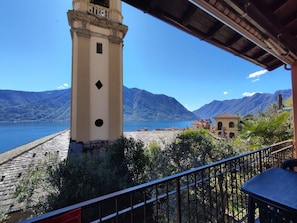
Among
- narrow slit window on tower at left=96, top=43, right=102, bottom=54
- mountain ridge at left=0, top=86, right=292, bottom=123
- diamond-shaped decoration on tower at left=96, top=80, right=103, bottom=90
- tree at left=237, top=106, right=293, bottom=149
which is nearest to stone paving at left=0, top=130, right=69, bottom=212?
diamond-shaped decoration on tower at left=96, top=80, right=103, bottom=90

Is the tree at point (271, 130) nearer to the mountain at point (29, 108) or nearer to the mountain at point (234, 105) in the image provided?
the mountain at point (29, 108)

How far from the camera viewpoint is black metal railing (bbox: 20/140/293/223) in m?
1.24

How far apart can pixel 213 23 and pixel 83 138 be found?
29.3 feet

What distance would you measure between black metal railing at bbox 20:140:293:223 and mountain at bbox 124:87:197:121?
3827cm

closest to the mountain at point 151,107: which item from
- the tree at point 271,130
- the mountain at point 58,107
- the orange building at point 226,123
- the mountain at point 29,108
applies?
the mountain at point 58,107

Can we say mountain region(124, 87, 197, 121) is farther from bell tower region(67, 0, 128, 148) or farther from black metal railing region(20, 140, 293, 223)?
black metal railing region(20, 140, 293, 223)

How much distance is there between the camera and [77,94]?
31.3ft

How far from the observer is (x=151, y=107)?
5469 cm

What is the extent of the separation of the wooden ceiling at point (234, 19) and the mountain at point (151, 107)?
131 ft

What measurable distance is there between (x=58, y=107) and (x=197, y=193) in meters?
39.1

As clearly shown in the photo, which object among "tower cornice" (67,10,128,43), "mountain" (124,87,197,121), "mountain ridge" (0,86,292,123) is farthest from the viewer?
"mountain" (124,87,197,121)

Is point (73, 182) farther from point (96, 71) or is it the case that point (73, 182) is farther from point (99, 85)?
point (96, 71)

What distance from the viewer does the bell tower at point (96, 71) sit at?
959 cm

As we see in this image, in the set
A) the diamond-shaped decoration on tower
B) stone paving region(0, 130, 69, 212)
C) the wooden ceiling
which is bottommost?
stone paving region(0, 130, 69, 212)
